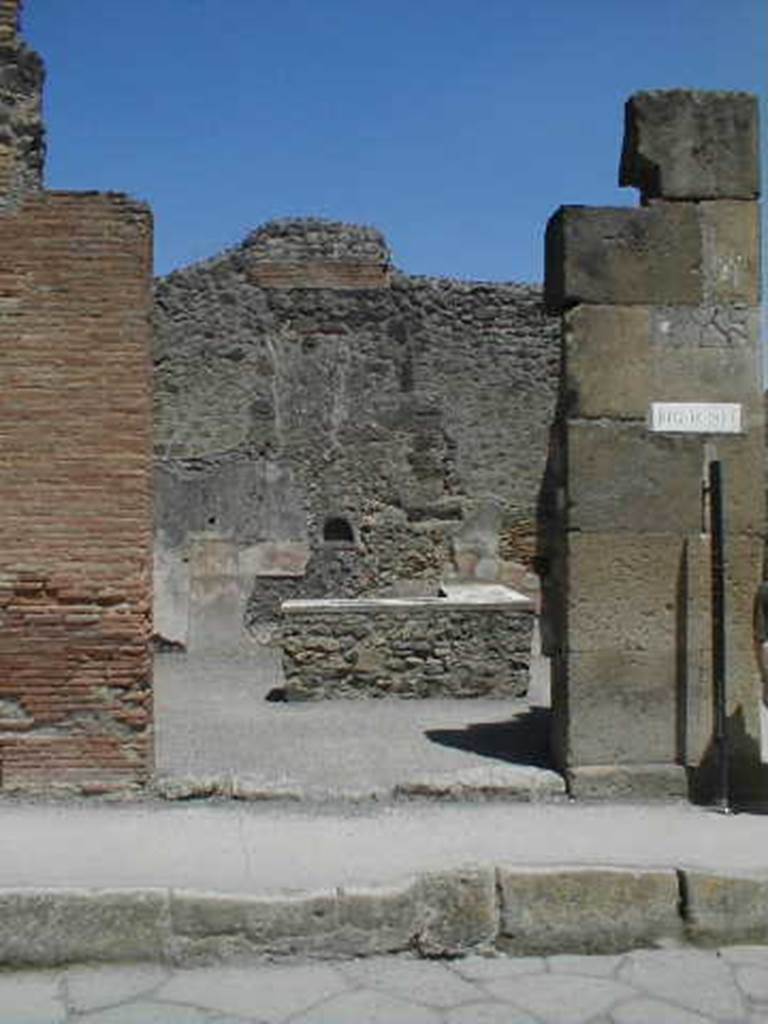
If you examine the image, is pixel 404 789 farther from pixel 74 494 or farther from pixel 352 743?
pixel 74 494

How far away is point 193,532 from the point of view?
12.9 metres

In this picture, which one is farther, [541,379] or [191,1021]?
[541,379]

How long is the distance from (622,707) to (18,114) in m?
4.16

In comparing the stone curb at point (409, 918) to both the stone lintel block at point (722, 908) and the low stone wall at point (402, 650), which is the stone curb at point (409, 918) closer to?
the stone lintel block at point (722, 908)

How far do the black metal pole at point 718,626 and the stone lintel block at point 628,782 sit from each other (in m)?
0.20

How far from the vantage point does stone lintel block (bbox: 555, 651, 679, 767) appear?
5.77 meters

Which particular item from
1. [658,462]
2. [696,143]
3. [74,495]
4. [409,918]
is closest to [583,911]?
[409,918]

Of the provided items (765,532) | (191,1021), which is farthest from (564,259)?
(191,1021)

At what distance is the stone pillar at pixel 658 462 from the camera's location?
227 inches

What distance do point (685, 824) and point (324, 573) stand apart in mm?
8268

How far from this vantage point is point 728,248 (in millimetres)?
5879

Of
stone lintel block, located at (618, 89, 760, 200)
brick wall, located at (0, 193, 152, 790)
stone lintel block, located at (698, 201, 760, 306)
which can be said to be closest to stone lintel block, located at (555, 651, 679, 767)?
stone lintel block, located at (698, 201, 760, 306)

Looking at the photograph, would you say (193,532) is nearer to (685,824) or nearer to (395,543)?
(395,543)

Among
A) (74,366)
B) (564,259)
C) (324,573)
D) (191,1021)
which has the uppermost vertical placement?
(564,259)
